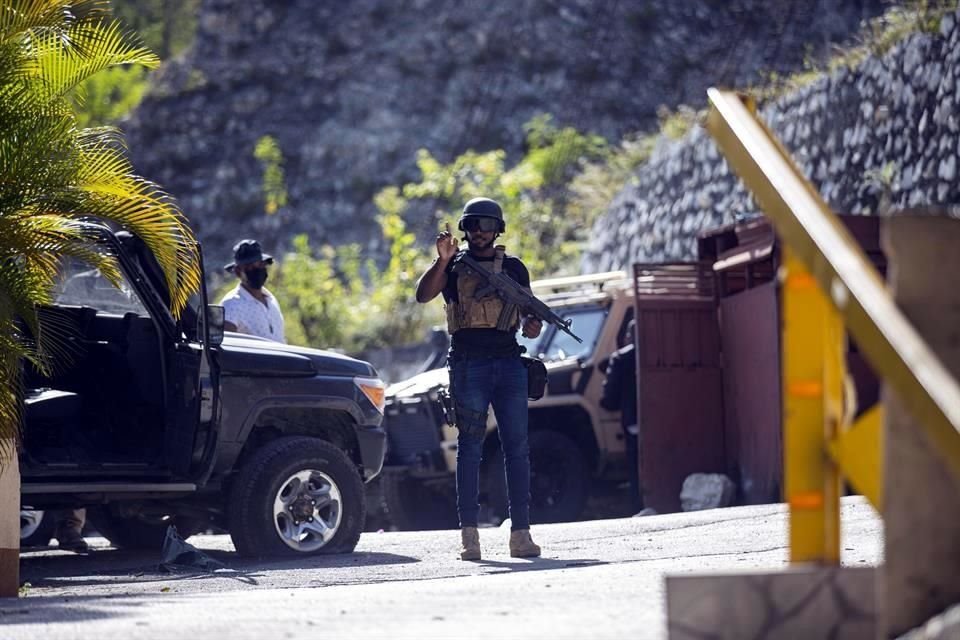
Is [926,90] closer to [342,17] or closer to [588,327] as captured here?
[588,327]

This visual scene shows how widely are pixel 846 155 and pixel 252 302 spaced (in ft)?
25.0

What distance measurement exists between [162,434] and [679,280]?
655 centimetres

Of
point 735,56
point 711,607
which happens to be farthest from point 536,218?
point 711,607

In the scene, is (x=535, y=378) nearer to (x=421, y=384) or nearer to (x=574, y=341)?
(x=421, y=384)

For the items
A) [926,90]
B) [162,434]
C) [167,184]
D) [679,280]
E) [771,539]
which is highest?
[167,184]

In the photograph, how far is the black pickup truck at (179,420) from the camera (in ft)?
34.6

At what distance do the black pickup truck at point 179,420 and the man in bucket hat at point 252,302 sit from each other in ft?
4.77

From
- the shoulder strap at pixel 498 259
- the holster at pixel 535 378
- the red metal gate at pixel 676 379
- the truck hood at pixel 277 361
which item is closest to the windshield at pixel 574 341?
the red metal gate at pixel 676 379

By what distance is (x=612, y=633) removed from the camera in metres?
5.15

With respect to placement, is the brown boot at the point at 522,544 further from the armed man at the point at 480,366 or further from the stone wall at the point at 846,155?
the stone wall at the point at 846,155

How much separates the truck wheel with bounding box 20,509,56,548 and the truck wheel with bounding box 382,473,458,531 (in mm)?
3118

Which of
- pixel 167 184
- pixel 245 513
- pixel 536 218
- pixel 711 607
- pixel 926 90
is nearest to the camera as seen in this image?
pixel 711 607

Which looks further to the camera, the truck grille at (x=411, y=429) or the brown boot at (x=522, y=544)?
the truck grille at (x=411, y=429)

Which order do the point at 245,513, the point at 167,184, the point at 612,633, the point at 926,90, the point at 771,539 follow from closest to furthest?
the point at 612,633 < the point at 771,539 < the point at 245,513 < the point at 926,90 < the point at 167,184
